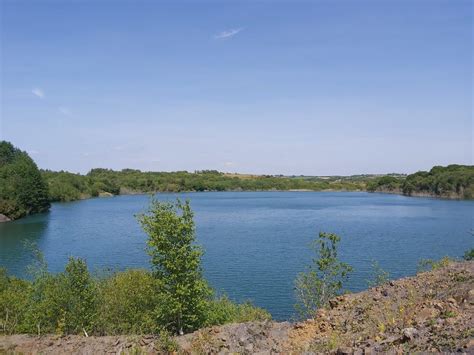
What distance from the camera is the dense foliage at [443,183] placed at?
143250 mm

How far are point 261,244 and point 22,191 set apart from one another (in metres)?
70.9

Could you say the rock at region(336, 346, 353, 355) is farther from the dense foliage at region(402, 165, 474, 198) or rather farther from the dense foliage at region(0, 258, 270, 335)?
the dense foliage at region(402, 165, 474, 198)

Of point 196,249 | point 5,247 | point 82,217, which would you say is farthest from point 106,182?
point 196,249

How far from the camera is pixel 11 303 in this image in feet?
80.0

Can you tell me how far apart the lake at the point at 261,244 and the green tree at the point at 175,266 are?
31.7ft

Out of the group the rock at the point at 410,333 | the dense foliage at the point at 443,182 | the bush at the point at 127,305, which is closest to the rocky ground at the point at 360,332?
the rock at the point at 410,333

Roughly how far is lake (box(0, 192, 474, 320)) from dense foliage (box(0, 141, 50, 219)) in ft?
16.3

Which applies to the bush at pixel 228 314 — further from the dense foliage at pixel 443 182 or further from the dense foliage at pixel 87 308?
the dense foliage at pixel 443 182

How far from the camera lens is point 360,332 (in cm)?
1381

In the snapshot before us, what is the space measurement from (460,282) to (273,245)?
40769 mm

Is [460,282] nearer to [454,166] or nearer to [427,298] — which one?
[427,298]

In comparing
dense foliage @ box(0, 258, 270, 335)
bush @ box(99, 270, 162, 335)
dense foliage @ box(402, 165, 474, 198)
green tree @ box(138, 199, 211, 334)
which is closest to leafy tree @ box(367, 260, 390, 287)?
dense foliage @ box(0, 258, 270, 335)

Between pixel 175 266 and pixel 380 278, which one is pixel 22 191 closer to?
pixel 175 266

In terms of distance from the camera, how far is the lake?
3919 centimetres
